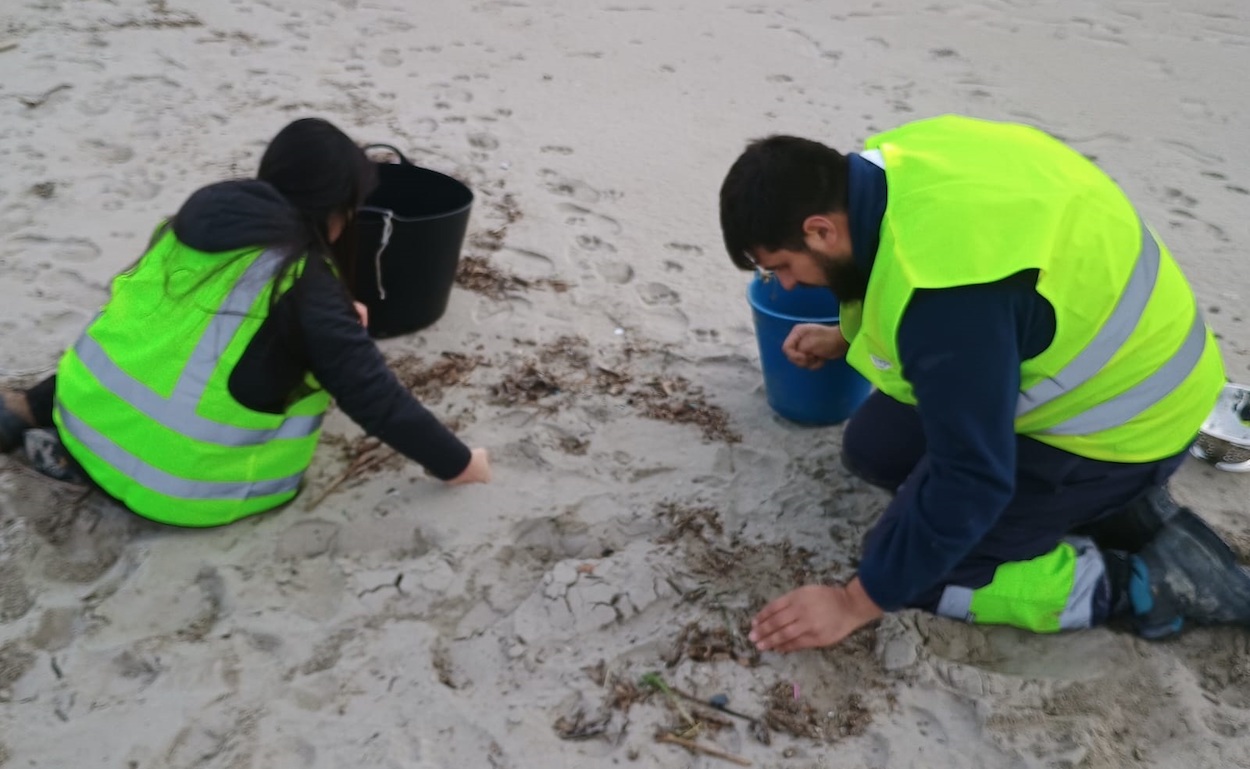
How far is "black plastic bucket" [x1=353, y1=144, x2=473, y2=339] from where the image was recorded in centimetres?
279

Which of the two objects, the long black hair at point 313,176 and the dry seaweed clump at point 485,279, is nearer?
the long black hair at point 313,176

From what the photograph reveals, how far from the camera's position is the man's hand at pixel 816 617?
1979mm

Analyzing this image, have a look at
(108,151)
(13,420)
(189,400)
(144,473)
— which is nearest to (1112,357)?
(189,400)

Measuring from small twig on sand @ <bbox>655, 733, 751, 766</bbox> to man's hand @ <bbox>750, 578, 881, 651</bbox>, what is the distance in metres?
0.25

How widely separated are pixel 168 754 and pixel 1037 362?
1.63 metres

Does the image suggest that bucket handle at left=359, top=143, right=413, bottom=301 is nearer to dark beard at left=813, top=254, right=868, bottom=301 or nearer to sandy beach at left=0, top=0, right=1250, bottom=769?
sandy beach at left=0, top=0, right=1250, bottom=769

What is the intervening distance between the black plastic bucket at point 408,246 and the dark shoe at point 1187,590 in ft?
6.15

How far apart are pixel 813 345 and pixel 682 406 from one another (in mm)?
464

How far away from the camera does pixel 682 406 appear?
9.16 feet

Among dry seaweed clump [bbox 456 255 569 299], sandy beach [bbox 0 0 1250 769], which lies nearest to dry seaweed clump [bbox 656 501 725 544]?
sandy beach [bbox 0 0 1250 769]

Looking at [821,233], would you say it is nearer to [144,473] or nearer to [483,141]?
[144,473]

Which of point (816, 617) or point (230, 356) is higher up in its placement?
point (230, 356)

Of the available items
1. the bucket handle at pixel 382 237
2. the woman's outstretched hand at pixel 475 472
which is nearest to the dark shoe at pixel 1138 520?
the woman's outstretched hand at pixel 475 472

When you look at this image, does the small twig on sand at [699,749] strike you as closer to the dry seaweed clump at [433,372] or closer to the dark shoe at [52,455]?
the dry seaweed clump at [433,372]
